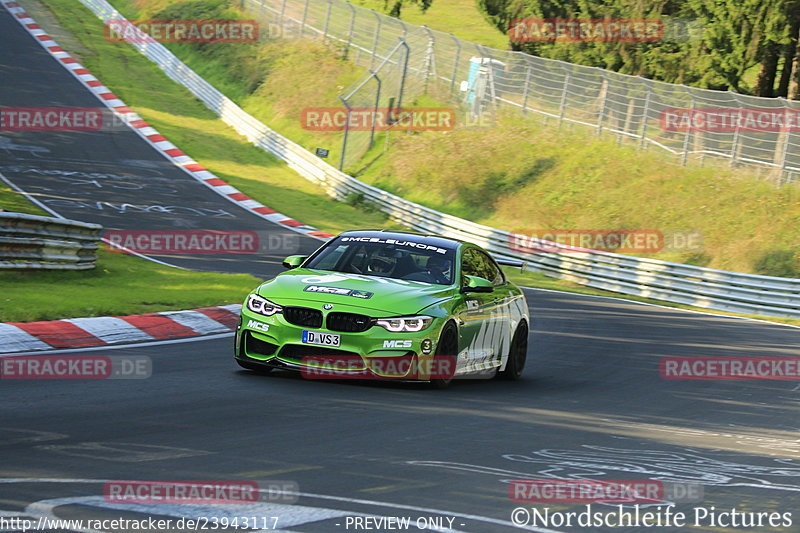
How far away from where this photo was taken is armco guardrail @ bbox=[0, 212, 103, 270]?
14633 millimetres

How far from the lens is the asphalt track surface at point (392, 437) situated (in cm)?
540

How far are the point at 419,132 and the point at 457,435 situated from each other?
1356 inches

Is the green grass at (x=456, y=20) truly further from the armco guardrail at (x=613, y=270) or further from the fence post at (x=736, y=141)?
the fence post at (x=736, y=141)

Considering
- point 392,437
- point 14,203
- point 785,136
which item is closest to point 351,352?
point 392,437

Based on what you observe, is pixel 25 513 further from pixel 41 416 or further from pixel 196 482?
pixel 41 416

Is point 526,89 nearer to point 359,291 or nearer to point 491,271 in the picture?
point 491,271

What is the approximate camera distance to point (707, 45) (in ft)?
106

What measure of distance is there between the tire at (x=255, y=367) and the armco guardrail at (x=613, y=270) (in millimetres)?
17339

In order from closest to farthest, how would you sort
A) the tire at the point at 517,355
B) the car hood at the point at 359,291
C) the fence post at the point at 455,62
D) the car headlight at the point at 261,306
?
the car hood at the point at 359,291, the car headlight at the point at 261,306, the tire at the point at 517,355, the fence post at the point at 455,62

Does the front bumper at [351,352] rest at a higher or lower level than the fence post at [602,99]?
lower

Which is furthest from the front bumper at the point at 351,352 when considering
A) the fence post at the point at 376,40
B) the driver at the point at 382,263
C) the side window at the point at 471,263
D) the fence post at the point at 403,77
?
the fence post at the point at 376,40

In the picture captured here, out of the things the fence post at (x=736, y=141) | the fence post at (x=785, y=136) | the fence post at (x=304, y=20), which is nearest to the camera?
the fence post at (x=785, y=136)

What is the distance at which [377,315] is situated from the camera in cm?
927

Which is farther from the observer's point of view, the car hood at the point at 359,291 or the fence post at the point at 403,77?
the fence post at the point at 403,77
